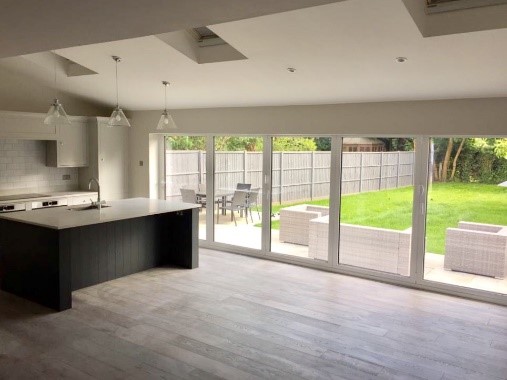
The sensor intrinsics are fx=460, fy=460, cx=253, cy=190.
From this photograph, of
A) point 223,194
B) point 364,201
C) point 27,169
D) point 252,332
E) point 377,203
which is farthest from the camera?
point 223,194

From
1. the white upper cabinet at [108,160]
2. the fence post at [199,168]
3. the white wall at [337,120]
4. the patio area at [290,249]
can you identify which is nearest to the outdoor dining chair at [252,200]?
the patio area at [290,249]

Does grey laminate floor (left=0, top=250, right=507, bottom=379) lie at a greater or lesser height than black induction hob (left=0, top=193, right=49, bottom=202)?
lesser

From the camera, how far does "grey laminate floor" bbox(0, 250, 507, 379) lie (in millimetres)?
3488

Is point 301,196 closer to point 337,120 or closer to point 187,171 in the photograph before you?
point 337,120

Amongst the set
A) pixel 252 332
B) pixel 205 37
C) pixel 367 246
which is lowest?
pixel 252 332

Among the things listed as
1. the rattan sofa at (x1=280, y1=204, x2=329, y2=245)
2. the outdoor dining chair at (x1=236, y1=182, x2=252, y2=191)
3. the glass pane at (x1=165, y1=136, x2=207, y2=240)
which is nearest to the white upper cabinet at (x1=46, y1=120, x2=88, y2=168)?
the glass pane at (x1=165, y1=136, x2=207, y2=240)

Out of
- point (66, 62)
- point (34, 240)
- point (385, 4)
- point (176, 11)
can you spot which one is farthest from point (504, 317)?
point (66, 62)

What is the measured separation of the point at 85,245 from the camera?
5191mm

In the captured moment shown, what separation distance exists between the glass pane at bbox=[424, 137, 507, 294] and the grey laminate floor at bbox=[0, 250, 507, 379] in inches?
15.4

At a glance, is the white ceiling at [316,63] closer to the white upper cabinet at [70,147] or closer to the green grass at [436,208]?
the white upper cabinet at [70,147]

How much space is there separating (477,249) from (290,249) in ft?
8.03

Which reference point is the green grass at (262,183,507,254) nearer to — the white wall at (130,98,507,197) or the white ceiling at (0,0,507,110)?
the white wall at (130,98,507,197)

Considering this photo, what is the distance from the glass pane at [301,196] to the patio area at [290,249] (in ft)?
0.05

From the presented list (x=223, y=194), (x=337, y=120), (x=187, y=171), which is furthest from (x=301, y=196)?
(x=187, y=171)
